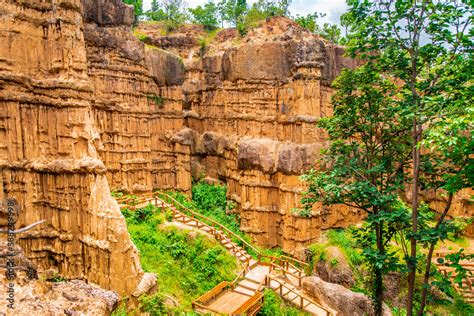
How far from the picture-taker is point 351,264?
21016mm

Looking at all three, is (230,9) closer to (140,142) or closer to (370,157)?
(140,142)

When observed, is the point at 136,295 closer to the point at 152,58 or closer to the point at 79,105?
the point at 79,105

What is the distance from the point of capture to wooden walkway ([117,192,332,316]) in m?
15.3

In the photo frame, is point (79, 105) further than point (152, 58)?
No

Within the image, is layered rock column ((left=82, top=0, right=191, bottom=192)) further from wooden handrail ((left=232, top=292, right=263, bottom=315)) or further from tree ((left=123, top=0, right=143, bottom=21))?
tree ((left=123, top=0, right=143, bottom=21))

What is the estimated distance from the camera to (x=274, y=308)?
16547mm

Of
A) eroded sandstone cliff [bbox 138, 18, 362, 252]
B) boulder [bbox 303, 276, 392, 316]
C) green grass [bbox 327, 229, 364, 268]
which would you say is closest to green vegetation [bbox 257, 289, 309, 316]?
boulder [bbox 303, 276, 392, 316]

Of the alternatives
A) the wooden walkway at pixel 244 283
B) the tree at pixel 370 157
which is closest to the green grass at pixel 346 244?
the wooden walkway at pixel 244 283

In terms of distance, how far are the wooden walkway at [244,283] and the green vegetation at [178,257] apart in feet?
2.66

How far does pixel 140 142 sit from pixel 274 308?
14394mm

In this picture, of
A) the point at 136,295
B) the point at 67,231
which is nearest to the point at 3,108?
the point at 67,231

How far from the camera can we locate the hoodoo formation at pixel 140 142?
12.2 meters

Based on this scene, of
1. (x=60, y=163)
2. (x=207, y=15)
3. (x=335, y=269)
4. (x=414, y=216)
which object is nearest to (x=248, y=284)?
(x=335, y=269)

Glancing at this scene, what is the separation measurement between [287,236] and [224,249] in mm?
5591
